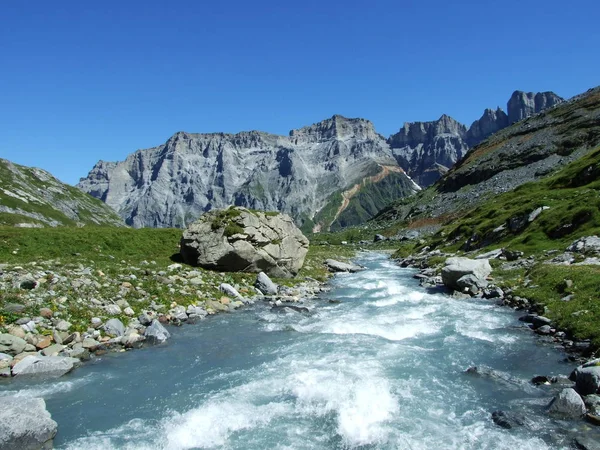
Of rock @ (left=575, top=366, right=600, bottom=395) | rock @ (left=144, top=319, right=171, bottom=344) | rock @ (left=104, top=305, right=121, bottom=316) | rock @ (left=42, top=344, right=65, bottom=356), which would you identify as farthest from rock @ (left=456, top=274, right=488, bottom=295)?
rock @ (left=42, top=344, right=65, bottom=356)

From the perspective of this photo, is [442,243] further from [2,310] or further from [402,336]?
[2,310]

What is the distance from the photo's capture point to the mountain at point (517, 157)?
113 m

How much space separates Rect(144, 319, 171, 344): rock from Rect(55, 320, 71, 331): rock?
3626 millimetres

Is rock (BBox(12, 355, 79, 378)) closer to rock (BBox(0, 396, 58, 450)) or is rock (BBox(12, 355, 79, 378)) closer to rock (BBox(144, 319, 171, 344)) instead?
rock (BBox(0, 396, 58, 450))

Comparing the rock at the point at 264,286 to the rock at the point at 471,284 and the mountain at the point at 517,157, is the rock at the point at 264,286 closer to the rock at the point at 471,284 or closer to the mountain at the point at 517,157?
the rock at the point at 471,284

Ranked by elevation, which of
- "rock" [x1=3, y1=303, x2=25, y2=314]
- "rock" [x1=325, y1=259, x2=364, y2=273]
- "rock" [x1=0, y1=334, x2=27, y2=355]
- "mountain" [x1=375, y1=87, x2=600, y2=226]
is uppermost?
"mountain" [x1=375, y1=87, x2=600, y2=226]

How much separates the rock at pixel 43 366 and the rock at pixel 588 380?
19.6m

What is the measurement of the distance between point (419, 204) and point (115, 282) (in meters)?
160

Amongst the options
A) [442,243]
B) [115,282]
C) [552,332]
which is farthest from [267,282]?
[442,243]

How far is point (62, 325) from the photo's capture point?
62.7 ft

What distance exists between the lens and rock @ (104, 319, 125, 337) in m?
20.2

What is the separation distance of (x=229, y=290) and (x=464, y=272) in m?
20.5

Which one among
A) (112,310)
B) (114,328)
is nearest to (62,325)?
(114,328)

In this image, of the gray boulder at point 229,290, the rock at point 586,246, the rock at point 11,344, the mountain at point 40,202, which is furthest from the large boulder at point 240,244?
the mountain at point 40,202
